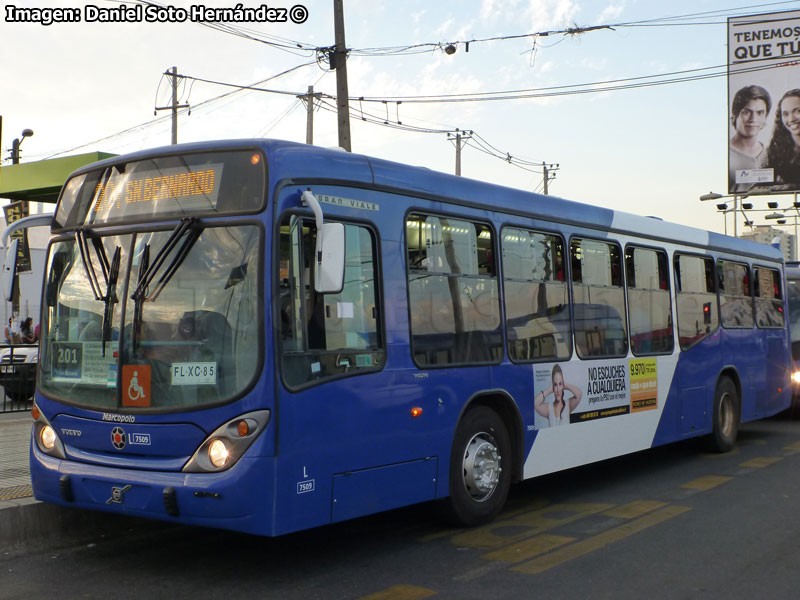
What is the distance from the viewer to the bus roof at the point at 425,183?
19.8ft

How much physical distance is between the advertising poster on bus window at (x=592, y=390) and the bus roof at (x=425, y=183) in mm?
1453

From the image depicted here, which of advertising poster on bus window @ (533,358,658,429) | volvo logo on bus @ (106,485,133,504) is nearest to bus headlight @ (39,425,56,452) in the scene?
volvo logo on bus @ (106,485,133,504)

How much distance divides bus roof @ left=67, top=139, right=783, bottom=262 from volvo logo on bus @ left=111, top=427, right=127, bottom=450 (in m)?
1.93

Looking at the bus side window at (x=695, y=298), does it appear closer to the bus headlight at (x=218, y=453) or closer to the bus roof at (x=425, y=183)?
the bus roof at (x=425, y=183)

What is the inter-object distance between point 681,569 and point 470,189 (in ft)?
11.4

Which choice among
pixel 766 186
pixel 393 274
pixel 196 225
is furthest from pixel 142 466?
pixel 766 186

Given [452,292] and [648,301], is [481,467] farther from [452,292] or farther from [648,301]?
[648,301]

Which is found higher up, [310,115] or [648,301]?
[310,115]

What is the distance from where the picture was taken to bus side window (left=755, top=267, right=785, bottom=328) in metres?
13.0

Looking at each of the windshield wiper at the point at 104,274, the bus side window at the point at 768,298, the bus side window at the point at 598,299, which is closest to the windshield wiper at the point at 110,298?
the windshield wiper at the point at 104,274

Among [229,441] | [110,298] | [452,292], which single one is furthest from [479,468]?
[110,298]

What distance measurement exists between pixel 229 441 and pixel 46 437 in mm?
1714

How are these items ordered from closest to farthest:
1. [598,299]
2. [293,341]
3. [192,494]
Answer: [192,494] → [293,341] → [598,299]

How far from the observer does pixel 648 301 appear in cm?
1009
